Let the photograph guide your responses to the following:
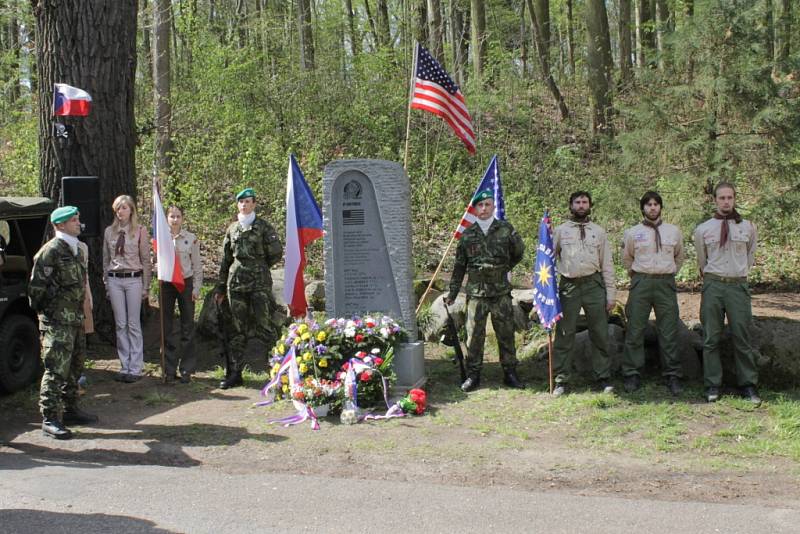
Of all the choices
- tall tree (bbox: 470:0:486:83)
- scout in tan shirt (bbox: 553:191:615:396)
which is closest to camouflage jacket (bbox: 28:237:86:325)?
scout in tan shirt (bbox: 553:191:615:396)

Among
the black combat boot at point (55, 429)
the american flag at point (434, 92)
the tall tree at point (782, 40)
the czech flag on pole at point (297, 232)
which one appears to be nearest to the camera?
the black combat boot at point (55, 429)

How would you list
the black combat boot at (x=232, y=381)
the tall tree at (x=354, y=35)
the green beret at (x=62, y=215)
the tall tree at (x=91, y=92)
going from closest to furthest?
the green beret at (x=62, y=215) < the black combat boot at (x=232, y=381) < the tall tree at (x=91, y=92) < the tall tree at (x=354, y=35)

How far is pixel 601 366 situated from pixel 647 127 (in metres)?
4.58

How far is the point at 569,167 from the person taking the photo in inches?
709

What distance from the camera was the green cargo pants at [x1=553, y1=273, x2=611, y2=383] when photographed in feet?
25.7

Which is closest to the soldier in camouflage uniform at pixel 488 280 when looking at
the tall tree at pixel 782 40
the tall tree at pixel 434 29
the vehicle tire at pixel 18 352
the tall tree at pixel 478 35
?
the vehicle tire at pixel 18 352

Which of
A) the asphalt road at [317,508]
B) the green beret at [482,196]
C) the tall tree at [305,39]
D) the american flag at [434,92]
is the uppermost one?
the tall tree at [305,39]

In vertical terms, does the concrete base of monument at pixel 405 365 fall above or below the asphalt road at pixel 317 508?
above

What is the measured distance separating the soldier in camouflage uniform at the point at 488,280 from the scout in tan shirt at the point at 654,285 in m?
1.10

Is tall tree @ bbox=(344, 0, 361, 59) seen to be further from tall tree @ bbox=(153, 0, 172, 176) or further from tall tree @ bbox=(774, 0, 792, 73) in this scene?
tall tree @ bbox=(774, 0, 792, 73)

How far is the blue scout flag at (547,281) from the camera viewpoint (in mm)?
7801

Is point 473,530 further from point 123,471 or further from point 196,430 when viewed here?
point 196,430

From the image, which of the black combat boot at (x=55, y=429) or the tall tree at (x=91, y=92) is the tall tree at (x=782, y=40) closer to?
the tall tree at (x=91, y=92)

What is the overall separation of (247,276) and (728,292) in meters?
4.69
